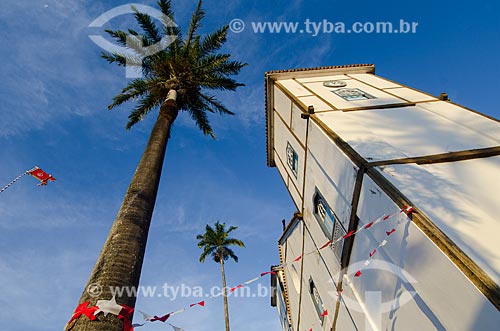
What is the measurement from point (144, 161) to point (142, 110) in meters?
6.09

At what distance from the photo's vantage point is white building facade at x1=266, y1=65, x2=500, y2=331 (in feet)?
14.9

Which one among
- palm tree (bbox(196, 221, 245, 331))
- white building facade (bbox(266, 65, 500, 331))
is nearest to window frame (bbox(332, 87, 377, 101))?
white building facade (bbox(266, 65, 500, 331))

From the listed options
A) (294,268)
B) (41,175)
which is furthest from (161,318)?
(294,268)

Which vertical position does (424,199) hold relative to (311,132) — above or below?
below

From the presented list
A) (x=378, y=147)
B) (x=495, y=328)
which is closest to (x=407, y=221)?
(x=495, y=328)

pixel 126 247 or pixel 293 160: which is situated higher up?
pixel 293 160

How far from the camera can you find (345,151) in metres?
8.10

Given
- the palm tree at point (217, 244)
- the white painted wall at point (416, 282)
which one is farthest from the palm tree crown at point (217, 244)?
the white painted wall at point (416, 282)

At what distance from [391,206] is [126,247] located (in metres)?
5.02

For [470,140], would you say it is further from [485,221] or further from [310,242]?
[310,242]

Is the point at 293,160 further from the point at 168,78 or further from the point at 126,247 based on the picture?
the point at 126,247

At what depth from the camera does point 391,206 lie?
19.5ft

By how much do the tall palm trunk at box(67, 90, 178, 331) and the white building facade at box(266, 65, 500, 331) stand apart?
3848 millimetres

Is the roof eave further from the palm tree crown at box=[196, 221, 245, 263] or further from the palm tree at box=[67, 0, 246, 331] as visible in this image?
the palm tree crown at box=[196, 221, 245, 263]
